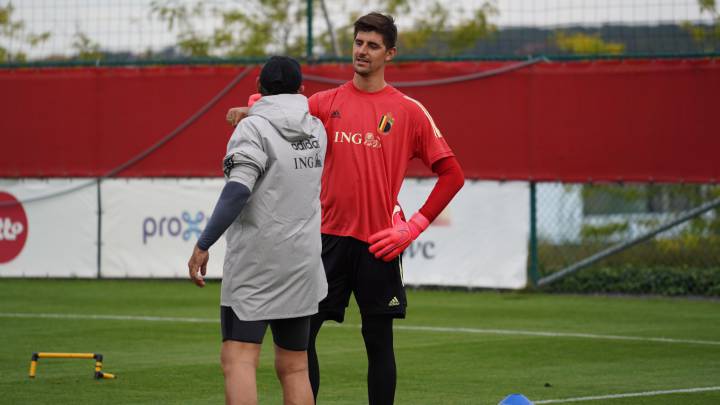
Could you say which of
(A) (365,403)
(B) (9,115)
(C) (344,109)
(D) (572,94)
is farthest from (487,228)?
(C) (344,109)

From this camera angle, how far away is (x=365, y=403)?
8.74 meters

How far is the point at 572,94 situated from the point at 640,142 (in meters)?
1.02

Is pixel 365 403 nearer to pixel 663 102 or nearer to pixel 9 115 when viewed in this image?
pixel 663 102

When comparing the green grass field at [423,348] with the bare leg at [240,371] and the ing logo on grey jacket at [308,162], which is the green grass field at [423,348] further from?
the ing logo on grey jacket at [308,162]

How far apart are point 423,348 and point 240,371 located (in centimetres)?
519

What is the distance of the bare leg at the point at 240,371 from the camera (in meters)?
6.46

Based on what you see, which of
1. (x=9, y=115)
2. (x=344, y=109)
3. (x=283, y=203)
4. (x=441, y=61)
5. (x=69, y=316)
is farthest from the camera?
(x=9, y=115)

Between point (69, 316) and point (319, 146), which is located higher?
point (319, 146)

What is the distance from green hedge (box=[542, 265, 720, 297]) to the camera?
53.8 feet

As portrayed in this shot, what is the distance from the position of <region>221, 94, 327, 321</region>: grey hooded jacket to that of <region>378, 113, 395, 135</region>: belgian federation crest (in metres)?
0.84

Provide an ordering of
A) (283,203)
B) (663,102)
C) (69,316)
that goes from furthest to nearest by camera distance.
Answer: (663,102) → (69,316) → (283,203)

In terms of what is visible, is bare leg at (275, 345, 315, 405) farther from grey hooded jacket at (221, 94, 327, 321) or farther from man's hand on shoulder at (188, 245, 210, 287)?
man's hand on shoulder at (188, 245, 210, 287)

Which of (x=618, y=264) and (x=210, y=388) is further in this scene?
(x=618, y=264)

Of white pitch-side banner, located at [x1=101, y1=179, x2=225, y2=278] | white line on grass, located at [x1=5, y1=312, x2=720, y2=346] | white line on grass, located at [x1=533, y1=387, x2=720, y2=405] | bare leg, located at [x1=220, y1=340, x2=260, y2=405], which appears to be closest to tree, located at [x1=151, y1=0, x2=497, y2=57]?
white pitch-side banner, located at [x1=101, y1=179, x2=225, y2=278]
